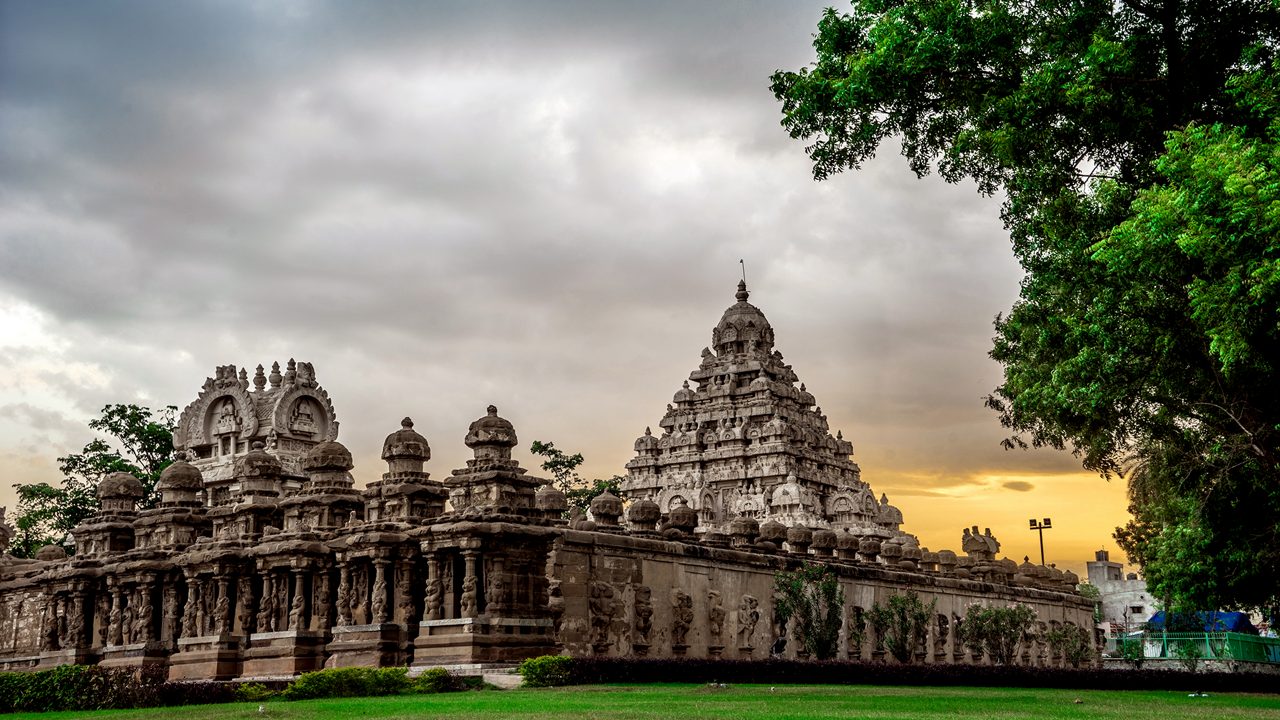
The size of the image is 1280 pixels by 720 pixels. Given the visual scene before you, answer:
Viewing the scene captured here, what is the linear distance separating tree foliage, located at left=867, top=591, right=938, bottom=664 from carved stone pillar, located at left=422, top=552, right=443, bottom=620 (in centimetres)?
1351

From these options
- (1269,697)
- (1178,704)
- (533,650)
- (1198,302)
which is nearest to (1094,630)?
(1269,697)

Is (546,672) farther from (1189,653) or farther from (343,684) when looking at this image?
(1189,653)

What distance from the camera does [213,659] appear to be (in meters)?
26.8

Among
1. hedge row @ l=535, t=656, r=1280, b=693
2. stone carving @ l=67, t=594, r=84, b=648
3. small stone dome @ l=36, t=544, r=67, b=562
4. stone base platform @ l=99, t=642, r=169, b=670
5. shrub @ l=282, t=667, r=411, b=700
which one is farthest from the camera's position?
small stone dome @ l=36, t=544, r=67, b=562

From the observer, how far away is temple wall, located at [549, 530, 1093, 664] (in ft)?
80.2

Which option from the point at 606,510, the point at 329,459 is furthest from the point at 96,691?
the point at 606,510

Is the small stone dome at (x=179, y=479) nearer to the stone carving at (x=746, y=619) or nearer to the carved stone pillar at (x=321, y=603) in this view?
the carved stone pillar at (x=321, y=603)

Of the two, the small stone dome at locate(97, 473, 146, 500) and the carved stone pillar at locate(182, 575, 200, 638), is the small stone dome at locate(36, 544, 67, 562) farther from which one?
the carved stone pillar at locate(182, 575, 200, 638)

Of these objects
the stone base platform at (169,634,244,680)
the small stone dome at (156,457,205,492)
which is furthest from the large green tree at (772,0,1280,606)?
the small stone dome at (156,457,205,492)

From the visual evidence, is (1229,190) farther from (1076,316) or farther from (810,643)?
(810,643)

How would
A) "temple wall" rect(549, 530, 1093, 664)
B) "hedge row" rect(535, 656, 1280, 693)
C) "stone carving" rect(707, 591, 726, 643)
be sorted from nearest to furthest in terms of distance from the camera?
"hedge row" rect(535, 656, 1280, 693) → "temple wall" rect(549, 530, 1093, 664) → "stone carving" rect(707, 591, 726, 643)

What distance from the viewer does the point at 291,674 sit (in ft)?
81.8

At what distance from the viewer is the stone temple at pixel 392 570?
2350 cm

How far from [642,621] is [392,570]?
5000mm
